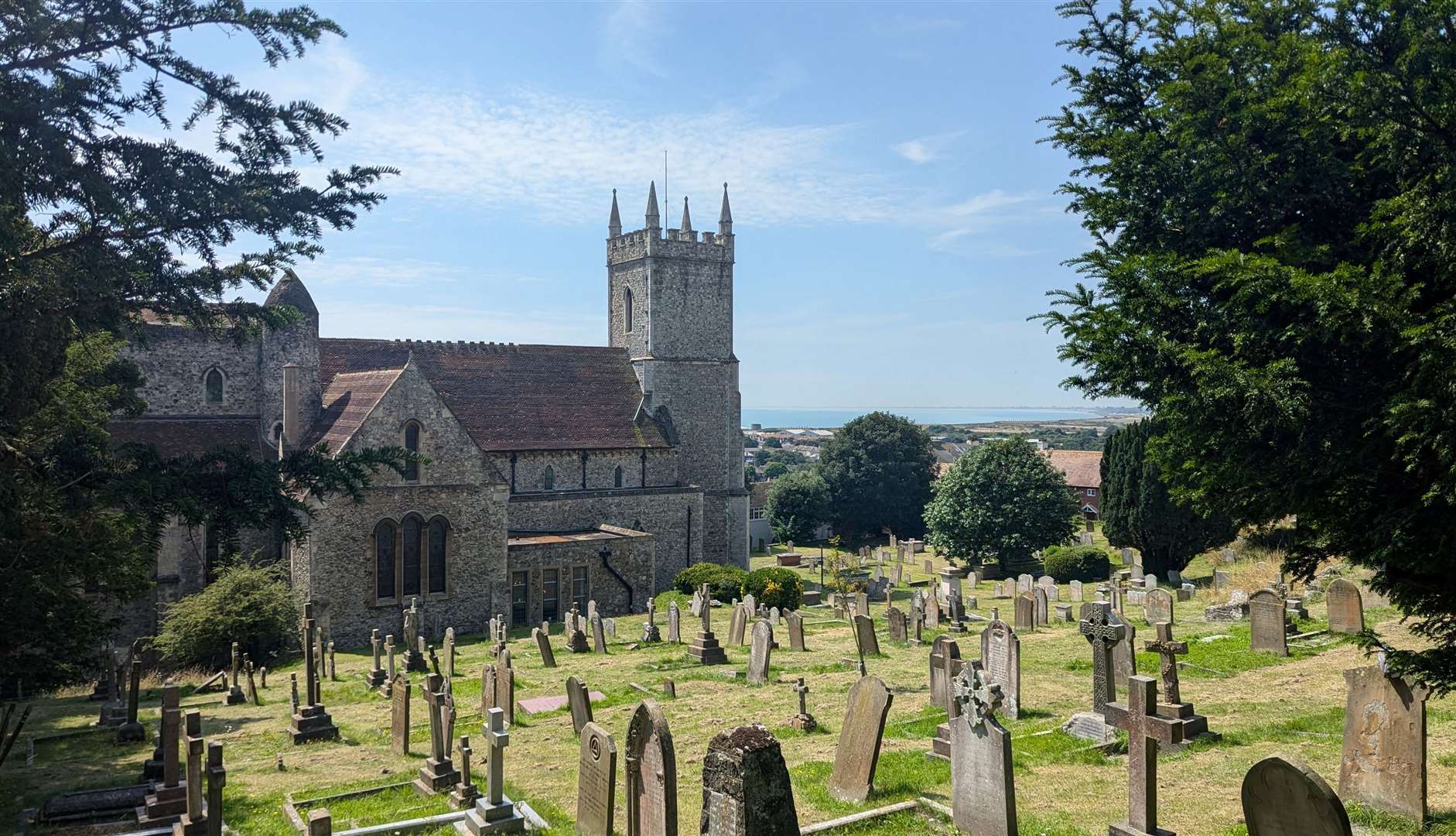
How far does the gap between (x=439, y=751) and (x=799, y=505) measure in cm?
5000

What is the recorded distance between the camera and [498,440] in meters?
32.6

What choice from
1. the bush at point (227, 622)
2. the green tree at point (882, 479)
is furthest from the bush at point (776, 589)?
the green tree at point (882, 479)

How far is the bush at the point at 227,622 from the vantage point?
20547mm

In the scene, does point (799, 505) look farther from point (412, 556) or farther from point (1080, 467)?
point (412, 556)

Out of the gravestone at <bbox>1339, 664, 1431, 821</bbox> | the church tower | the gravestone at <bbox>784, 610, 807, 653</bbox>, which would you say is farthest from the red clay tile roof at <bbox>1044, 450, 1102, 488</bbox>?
the gravestone at <bbox>1339, 664, 1431, 821</bbox>

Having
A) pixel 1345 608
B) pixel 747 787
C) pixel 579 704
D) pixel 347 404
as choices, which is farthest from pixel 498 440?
pixel 747 787

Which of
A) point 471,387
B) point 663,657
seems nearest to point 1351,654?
point 663,657

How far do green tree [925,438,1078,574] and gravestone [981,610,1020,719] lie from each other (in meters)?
28.5

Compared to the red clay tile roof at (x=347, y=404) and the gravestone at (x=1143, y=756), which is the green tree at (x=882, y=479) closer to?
the red clay tile roof at (x=347, y=404)

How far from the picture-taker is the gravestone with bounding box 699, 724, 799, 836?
6.48m

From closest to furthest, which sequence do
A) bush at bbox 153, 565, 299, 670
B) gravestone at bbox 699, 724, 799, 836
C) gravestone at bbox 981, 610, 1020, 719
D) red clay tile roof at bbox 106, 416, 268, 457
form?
gravestone at bbox 699, 724, 799, 836
gravestone at bbox 981, 610, 1020, 719
bush at bbox 153, 565, 299, 670
red clay tile roof at bbox 106, 416, 268, 457

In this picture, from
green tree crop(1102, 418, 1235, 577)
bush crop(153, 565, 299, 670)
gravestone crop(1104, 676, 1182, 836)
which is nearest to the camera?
gravestone crop(1104, 676, 1182, 836)

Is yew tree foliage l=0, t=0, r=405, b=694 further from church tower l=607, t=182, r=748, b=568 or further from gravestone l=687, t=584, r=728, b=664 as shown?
church tower l=607, t=182, r=748, b=568

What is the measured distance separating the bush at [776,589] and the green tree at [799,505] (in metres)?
29.7
